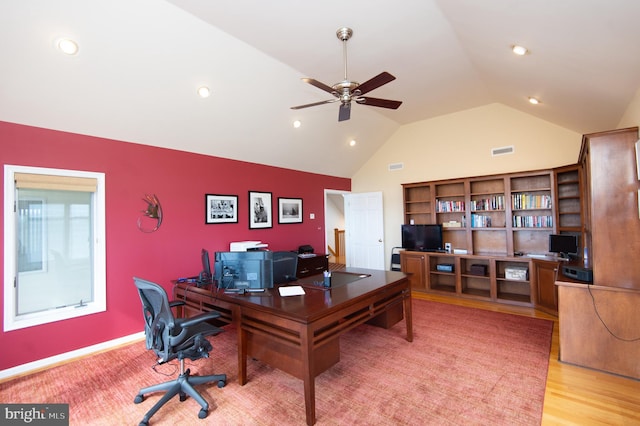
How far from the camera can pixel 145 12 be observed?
102 inches

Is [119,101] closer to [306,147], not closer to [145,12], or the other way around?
[145,12]

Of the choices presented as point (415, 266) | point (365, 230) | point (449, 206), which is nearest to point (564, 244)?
point (449, 206)

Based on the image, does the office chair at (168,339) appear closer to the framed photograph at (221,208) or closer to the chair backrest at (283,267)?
the chair backrest at (283,267)

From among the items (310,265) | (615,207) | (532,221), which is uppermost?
(615,207)

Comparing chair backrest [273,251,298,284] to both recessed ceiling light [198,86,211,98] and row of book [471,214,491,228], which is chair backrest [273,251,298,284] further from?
row of book [471,214,491,228]

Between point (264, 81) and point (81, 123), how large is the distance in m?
2.17

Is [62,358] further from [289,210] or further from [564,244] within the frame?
[564,244]

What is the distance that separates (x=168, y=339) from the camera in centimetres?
223

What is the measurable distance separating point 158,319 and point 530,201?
556 cm

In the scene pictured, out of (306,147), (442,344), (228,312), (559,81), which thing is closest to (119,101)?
(228,312)

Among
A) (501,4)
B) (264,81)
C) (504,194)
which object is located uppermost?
(264,81)

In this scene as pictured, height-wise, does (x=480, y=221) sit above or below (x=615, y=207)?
below

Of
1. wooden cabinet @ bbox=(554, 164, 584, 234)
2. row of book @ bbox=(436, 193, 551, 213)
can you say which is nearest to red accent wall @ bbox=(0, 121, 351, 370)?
row of book @ bbox=(436, 193, 551, 213)

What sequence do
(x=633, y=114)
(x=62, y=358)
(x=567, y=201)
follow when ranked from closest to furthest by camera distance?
(x=633, y=114)
(x=62, y=358)
(x=567, y=201)
